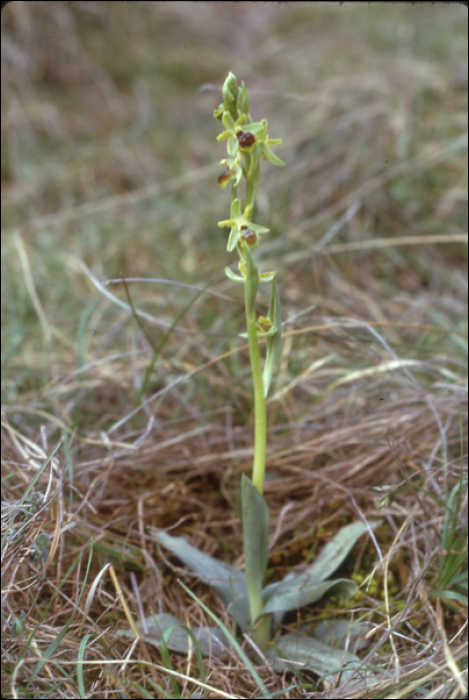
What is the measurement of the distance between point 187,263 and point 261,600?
2011 mm

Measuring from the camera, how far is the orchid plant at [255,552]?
1.15 metres

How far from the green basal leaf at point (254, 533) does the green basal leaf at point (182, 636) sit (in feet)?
0.48

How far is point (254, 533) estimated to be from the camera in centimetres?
130

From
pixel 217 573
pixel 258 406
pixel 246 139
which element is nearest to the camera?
pixel 246 139

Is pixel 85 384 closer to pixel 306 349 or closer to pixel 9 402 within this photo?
pixel 9 402

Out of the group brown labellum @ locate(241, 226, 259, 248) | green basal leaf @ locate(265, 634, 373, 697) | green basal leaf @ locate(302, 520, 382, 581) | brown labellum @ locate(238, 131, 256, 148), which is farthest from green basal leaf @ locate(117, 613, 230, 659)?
brown labellum @ locate(238, 131, 256, 148)

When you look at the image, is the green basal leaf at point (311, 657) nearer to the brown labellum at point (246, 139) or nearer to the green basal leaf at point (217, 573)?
the green basal leaf at point (217, 573)

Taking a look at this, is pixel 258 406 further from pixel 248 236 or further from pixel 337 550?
pixel 337 550

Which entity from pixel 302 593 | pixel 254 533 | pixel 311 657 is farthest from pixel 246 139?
pixel 311 657

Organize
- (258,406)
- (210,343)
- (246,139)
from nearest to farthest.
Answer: (246,139)
(258,406)
(210,343)

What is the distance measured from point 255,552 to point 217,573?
197mm

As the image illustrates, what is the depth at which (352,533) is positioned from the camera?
1.49 meters

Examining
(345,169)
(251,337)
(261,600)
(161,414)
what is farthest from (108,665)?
(345,169)

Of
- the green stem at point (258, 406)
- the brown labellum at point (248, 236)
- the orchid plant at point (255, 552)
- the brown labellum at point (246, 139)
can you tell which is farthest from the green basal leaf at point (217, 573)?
the brown labellum at point (246, 139)
